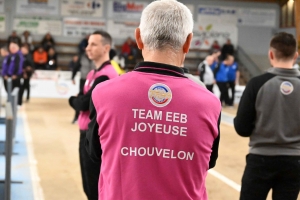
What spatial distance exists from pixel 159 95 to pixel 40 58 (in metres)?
22.2

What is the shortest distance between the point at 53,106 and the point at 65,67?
31.6 feet

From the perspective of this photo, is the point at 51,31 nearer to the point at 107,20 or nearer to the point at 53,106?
the point at 107,20

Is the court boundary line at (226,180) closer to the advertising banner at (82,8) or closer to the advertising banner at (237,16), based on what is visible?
the advertising banner at (82,8)

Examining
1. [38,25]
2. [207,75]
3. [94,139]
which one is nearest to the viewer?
[94,139]

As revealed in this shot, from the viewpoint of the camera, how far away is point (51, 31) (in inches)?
1045

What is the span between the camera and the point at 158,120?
6.24 feet

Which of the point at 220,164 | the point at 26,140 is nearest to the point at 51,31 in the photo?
the point at 26,140

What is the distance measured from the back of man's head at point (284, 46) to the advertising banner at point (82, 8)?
78.6ft

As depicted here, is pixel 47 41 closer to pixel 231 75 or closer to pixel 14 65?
pixel 231 75

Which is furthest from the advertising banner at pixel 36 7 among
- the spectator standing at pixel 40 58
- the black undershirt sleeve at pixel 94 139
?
the black undershirt sleeve at pixel 94 139

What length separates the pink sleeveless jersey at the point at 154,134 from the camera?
191 centimetres

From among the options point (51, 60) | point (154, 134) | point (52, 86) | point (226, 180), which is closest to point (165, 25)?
point (154, 134)

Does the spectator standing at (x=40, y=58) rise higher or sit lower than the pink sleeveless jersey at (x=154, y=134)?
lower

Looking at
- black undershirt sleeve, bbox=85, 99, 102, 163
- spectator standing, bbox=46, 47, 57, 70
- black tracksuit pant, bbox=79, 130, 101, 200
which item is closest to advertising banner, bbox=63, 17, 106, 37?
spectator standing, bbox=46, 47, 57, 70
